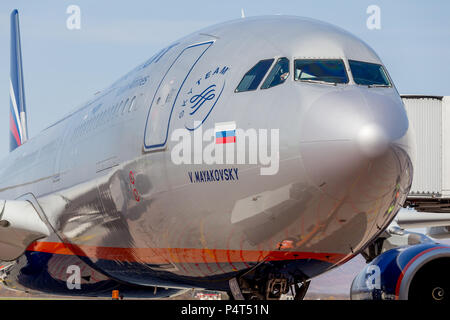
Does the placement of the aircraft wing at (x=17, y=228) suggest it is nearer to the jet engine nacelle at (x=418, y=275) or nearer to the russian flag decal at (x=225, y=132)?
the jet engine nacelle at (x=418, y=275)

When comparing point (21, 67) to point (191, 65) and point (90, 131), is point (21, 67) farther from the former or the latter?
point (191, 65)

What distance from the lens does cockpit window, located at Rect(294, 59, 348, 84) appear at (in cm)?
646

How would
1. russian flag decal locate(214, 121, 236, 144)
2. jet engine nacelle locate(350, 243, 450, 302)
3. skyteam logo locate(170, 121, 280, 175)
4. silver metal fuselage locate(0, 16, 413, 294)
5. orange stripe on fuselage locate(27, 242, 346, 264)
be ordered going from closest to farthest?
1. silver metal fuselage locate(0, 16, 413, 294)
2. skyteam logo locate(170, 121, 280, 175)
3. russian flag decal locate(214, 121, 236, 144)
4. orange stripe on fuselage locate(27, 242, 346, 264)
5. jet engine nacelle locate(350, 243, 450, 302)

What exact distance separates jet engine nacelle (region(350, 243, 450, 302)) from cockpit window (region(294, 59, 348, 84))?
2737mm

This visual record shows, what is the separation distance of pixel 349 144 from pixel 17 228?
7448mm

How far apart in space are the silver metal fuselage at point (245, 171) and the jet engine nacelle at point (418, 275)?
1.69 meters

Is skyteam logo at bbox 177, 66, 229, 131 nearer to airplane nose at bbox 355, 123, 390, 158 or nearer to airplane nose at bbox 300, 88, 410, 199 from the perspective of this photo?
airplane nose at bbox 300, 88, 410, 199

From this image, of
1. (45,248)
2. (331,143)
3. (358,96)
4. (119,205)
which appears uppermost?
(358,96)

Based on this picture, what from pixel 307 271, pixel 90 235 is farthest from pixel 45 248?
pixel 307 271

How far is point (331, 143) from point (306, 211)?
0.65 metres

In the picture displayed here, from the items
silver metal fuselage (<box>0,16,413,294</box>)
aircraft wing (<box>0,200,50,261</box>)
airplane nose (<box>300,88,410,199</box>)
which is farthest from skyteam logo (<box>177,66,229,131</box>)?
aircraft wing (<box>0,200,50,261</box>)

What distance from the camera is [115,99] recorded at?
9.97 metres

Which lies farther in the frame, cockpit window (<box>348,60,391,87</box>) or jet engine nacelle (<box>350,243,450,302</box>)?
jet engine nacelle (<box>350,243,450,302</box>)

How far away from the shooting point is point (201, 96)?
23.3 feet
